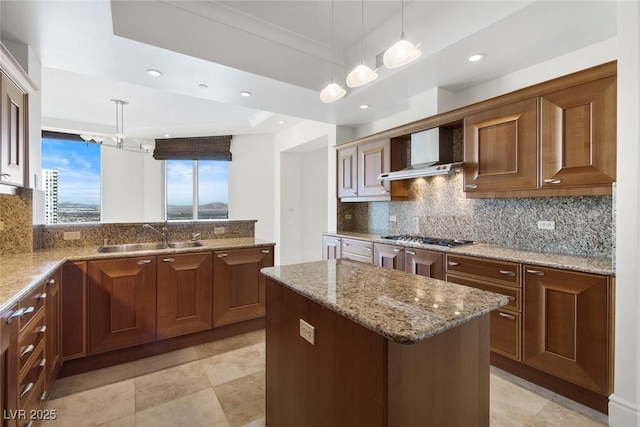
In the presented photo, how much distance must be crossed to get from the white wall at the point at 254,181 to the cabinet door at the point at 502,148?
4434 millimetres

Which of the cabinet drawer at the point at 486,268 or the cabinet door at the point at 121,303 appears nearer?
the cabinet drawer at the point at 486,268

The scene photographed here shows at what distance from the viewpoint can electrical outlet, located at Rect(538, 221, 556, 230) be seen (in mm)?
2498

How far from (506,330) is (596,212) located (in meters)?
1.14

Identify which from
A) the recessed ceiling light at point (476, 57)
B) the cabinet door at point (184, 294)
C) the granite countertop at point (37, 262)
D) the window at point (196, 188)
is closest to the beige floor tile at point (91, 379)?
the cabinet door at point (184, 294)

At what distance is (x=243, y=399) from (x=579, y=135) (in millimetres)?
2978

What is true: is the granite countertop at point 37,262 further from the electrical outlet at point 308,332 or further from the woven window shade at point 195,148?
the woven window shade at point 195,148

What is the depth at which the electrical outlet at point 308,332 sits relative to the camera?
128 cm

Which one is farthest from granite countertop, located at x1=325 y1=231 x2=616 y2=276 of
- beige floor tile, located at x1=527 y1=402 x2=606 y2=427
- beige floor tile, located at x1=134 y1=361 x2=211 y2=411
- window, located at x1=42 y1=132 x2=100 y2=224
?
window, located at x1=42 y1=132 x2=100 y2=224

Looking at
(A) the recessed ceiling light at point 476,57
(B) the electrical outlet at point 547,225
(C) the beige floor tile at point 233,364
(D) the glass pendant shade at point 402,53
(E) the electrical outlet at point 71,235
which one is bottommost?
(C) the beige floor tile at point 233,364

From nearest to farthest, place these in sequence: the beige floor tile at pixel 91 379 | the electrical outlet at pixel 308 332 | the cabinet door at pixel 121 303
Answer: the electrical outlet at pixel 308 332 < the beige floor tile at pixel 91 379 < the cabinet door at pixel 121 303

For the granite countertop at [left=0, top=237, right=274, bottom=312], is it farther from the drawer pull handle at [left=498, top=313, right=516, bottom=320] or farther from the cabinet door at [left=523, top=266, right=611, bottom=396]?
the cabinet door at [left=523, top=266, right=611, bottom=396]

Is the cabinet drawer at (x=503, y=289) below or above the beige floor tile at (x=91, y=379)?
above

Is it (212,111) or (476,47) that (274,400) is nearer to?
(476,47)

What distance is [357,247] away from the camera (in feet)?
12.2
